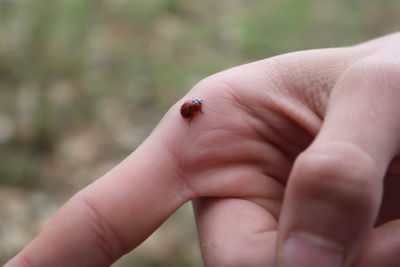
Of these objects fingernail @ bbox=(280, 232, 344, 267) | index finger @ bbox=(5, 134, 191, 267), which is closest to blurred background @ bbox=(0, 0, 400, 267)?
index finger @ bbox=(5, 134, 191, 267)

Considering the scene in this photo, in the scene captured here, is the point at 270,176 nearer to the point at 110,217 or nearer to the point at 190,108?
the point at 190,108

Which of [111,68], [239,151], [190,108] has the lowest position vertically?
[111,68]

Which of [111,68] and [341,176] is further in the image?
[111,68]

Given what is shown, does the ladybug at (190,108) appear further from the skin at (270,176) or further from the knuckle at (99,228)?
the knuckle at (99,228)

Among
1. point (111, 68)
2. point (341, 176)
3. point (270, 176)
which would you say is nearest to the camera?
point (341, 176)

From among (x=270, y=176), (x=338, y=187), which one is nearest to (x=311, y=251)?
(x=338, y=187)

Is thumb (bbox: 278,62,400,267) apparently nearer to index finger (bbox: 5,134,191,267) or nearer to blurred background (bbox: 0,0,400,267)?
index finger (bbox: 5,134,191,267)
